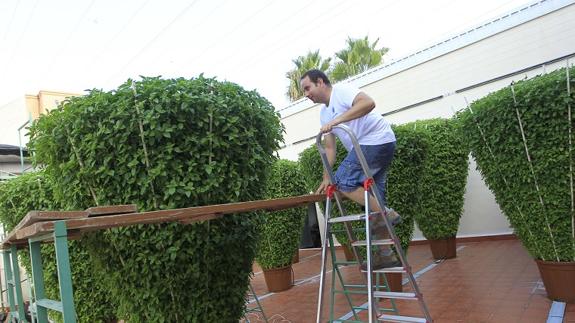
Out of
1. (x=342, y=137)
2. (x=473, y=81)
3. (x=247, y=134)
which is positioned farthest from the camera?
(x=473, y=81)

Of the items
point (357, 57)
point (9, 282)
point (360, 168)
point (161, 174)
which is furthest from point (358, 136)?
point (357, 57)

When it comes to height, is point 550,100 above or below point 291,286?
above

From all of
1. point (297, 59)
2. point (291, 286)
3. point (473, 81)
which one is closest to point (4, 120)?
point (297, 59)

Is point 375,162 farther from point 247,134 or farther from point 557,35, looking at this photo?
point 557,35

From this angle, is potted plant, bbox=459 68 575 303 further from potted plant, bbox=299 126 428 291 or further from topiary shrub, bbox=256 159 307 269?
topiary shrub, bbox=256 159 307 269

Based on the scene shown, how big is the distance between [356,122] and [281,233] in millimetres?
3729

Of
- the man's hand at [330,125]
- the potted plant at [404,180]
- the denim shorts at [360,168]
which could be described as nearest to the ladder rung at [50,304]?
the man's hand at [330,125]

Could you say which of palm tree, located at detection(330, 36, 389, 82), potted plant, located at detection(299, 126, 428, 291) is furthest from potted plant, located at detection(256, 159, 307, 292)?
palm tree, located at detection(330, 36, 389, 82)

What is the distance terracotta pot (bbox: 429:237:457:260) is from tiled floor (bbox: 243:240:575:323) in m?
0.18

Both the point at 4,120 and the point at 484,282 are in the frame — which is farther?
the point at 4,120

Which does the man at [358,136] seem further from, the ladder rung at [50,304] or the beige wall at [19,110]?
the beige wall at [19,110]

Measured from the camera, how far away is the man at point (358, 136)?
10.7 feet

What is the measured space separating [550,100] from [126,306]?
395 centimetres

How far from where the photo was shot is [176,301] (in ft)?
9.91
